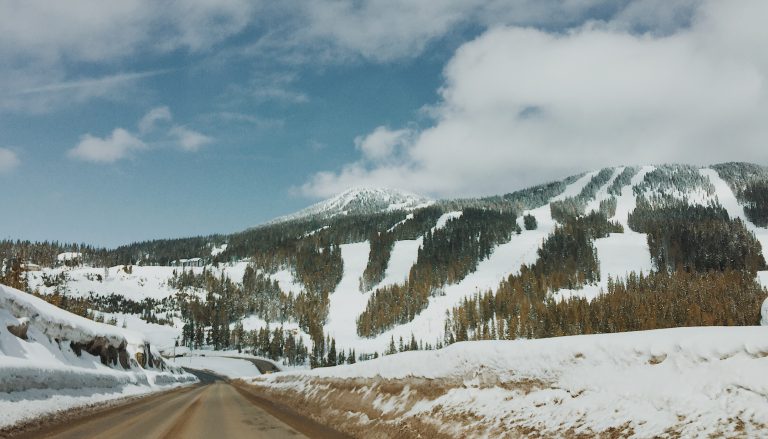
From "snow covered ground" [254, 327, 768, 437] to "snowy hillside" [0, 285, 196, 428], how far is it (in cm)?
1152

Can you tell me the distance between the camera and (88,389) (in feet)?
71.2

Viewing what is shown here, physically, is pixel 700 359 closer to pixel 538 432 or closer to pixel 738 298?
pixel 538 432

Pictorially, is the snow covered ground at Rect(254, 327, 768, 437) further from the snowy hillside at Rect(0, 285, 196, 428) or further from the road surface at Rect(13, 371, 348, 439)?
the snowy hillside at Rect(0, 285, 196, 428)

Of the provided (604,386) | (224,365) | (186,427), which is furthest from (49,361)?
(224,365)

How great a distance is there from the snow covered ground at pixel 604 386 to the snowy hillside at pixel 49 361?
11524 millimetres

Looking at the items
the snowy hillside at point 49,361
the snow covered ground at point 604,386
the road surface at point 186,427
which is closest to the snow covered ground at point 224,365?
the snowy hillside at point 49,361

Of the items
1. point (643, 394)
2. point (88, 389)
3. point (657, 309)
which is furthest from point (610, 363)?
point (657, 309)

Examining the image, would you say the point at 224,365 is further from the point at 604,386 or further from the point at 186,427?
the point at 604,386

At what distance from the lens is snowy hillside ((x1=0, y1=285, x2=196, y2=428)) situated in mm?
14195

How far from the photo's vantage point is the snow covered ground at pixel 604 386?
5.60 metres

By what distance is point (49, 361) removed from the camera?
67.4 feet

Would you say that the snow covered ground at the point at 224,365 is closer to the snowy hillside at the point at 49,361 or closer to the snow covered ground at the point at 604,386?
the snowy hillside at the point at 49,361

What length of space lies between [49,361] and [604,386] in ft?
75.6

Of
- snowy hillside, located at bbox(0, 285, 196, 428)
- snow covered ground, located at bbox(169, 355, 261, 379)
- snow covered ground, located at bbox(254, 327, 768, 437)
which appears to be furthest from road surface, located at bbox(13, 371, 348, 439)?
snow covered ground, located at bbox(169, 355, 261, 379)
